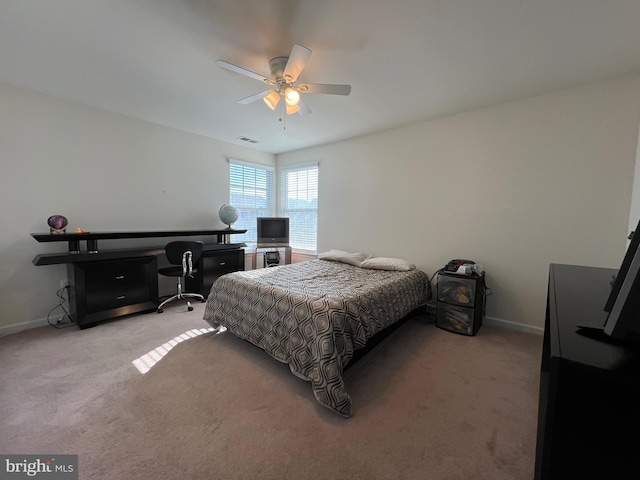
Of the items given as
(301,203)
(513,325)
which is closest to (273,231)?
(301,203)

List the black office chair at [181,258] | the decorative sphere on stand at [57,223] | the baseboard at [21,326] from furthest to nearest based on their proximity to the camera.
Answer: the black office chair at [181,258] < the decorative sphere on stand at [57,223] < the baseboard at [21,326]

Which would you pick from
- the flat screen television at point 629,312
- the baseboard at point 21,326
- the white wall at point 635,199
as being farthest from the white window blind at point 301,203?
the flat screen television at point 629,312

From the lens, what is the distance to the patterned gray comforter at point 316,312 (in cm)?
180

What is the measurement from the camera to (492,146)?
304 cm

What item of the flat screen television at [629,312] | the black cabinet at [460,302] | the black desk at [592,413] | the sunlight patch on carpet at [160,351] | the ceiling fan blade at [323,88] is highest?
the ceiling fan blade at [323,88]

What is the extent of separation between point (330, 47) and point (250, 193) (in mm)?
3451

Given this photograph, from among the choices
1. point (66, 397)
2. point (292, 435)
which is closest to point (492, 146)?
point (292, 435)

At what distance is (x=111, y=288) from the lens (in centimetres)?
308

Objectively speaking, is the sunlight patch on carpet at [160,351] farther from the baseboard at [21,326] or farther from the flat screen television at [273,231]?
the flat screen television at [273,231]

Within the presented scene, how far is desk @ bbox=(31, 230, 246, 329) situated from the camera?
2.85 meters

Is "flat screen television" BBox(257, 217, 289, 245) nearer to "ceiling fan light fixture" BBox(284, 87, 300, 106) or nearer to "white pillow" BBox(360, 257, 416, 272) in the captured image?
"white pillow" BBox(360, 257, 416, 272)

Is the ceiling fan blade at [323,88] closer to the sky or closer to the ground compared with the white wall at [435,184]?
closer to the sky

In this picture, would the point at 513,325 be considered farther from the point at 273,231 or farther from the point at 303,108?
the point at 273,231

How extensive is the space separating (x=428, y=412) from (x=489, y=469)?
1.37 feet
